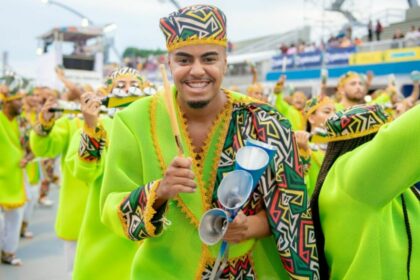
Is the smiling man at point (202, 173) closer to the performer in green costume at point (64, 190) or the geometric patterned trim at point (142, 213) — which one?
the geometric patterned trim at point (142, 213)

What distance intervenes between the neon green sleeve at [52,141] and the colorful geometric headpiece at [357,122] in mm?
3006

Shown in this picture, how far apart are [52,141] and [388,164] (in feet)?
11.4

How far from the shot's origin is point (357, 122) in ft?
7.16

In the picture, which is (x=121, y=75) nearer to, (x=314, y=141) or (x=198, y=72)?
(x=314, y=141)

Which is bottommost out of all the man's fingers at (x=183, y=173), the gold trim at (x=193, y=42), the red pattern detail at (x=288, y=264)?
the red pattern detail at (x=288, y=264)

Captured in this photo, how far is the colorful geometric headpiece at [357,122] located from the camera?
7.15ft

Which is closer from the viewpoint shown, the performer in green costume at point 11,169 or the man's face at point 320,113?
the man's face at point 320,113

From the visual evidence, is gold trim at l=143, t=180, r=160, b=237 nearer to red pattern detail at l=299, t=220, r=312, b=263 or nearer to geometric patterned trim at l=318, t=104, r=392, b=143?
red pattern detail at l=299, t=220, r=312, b=263

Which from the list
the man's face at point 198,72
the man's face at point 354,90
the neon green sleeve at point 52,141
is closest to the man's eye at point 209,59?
the man's face at point 198,72

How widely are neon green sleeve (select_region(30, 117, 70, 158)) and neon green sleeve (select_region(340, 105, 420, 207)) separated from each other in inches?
128

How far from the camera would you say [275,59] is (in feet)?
70.7

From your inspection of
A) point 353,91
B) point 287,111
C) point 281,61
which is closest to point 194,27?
point 353,91

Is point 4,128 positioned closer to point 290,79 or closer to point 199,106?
point 199,106

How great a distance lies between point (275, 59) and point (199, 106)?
19883mm
